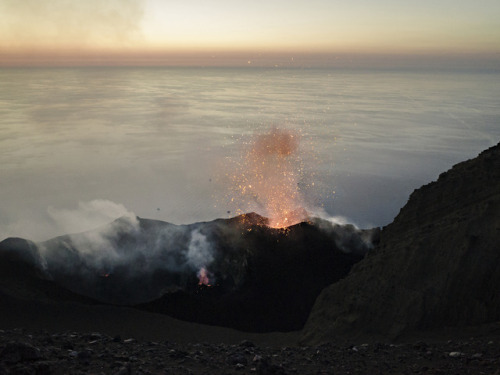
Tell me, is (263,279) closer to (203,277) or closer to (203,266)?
(203,277)

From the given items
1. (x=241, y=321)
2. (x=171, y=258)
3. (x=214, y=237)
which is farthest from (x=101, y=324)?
(x=214, y=237)

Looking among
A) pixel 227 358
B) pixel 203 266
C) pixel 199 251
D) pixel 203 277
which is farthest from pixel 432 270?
pixel 199 251

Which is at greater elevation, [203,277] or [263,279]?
[203,277]

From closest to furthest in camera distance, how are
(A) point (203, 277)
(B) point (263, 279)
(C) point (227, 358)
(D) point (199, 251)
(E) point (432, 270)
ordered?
(C) point (227, 358)
(E) point (432, 270)
(B) point (263, 279)
(A) point (203, 277)
(D) point (199, 251)

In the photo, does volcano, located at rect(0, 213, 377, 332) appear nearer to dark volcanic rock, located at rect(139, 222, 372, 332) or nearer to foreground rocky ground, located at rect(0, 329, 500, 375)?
dark volcanic rock, located at rect(139, 222, 372, 332)

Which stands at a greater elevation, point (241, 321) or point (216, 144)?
point (216, 144)

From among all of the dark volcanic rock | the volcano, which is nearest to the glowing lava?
the volcano

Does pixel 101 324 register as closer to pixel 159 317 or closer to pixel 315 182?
pixel 159 317
